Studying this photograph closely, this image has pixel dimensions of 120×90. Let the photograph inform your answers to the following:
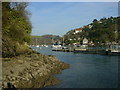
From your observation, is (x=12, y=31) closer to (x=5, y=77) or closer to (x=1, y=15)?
(x=1, y=15)

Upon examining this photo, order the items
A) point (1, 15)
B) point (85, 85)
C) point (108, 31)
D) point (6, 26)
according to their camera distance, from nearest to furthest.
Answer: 1. point (85, 85)
2. point (1, 15)
3. point (6, 26)
4. point (108, 31)

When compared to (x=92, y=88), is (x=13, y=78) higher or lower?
higher

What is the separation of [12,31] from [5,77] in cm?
1203

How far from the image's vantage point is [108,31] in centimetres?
12688

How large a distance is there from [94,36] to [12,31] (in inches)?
4384

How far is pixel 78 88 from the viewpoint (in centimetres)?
1809

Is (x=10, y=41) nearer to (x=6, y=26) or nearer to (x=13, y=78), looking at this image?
(x=6, y=26)

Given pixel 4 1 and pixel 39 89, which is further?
pixel 4 1

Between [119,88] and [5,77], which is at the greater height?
[5,77]

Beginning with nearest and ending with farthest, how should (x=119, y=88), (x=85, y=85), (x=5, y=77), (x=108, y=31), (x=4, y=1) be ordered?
(x=5, y=77)
(x=119, y=88)
(x=85, y=85)
(x=4, y=1)
(x=108, y=31)

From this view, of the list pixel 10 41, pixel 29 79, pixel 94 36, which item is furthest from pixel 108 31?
pixel 29 79

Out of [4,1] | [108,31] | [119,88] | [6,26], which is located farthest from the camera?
[108,31]

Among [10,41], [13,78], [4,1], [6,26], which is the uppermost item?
[4,1]

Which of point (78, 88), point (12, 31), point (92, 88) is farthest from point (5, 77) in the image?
point (12, 31)
